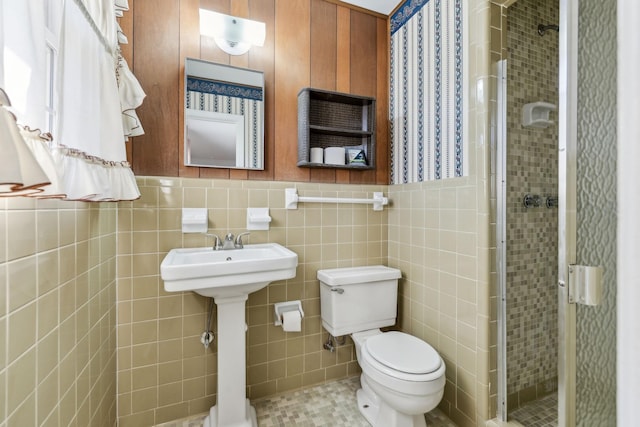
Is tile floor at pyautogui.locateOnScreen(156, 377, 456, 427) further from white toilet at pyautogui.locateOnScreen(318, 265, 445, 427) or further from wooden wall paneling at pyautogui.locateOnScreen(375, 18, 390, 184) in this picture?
wooden wall paneling at pyautogui.locateOnScreen(375, 18, 390, 184)

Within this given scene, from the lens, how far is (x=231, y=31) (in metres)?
1.62

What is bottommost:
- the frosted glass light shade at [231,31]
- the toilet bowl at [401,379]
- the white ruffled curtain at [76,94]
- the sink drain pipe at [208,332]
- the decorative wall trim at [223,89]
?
the toilet bowl at [401,379]

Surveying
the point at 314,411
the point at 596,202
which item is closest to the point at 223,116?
the point at 596,202

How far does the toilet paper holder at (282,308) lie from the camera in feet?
5.47

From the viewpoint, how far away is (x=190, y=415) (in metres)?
1.56

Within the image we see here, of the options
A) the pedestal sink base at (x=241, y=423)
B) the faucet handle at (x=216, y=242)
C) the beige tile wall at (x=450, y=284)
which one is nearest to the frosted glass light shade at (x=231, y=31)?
the faucet handle at (x=216, y=242)

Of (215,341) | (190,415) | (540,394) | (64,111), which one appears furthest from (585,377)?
(190,415)

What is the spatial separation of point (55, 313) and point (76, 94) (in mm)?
655

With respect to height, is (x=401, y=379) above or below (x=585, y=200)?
below

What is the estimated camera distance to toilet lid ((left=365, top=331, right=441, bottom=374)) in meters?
1.27

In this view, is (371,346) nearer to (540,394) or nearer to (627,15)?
(540,394)

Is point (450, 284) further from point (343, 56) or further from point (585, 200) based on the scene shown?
point (343, 56)

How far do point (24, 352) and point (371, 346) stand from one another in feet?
4.25

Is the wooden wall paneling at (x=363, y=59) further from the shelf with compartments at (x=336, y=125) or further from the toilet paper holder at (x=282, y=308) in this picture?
the toilet paper holder at (x=282, y=308)
